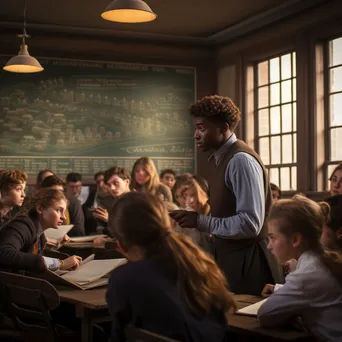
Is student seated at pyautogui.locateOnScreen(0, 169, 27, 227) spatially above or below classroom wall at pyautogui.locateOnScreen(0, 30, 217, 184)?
below

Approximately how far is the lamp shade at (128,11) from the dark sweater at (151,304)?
10.7 ft

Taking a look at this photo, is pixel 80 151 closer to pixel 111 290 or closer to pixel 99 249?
pixel 99 249

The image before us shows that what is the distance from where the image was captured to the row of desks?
2.34m

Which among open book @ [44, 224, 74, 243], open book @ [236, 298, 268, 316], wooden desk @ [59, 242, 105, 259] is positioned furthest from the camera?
wooden desk @ [59, 242, 105, 259]

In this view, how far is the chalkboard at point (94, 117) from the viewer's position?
358 inches

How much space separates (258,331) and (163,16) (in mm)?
6819

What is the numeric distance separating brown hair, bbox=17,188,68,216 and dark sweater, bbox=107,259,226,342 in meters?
1.79

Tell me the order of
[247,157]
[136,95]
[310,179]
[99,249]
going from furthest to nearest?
[136,95]
[310,179]
[99,249]
[247,157]

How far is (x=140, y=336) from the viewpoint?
6.59ft

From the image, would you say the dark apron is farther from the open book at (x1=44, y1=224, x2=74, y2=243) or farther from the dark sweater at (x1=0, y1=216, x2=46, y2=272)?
the open book at (x1=44, y1=224, x2=74, y2=243)

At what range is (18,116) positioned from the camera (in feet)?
29.8

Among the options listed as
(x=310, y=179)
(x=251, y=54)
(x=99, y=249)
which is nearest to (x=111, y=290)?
(x=99, y=249)

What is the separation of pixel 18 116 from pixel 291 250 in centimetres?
711

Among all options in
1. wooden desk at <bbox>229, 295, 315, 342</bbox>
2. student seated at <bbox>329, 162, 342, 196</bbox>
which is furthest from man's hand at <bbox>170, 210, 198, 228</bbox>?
student seated at <bbox>329, 162, 342, 196</bbox>
